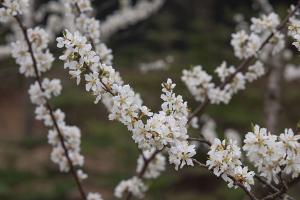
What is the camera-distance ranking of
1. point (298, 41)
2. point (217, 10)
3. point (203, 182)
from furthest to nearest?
point (217, 10) < point (203, 182) < point (298, 41)

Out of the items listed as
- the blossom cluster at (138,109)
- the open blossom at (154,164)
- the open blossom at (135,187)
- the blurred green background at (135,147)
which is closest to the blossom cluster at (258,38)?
the open blossom at (154,164)

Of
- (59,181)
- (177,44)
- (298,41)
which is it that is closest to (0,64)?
(177,44)

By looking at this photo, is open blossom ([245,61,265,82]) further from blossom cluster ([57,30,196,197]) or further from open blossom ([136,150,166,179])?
blossom cluster ([57,30,196,197])

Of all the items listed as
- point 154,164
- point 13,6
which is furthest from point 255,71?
point 13,6

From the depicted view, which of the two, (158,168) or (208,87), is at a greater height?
(208,87)

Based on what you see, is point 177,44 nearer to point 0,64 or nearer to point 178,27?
point 178,27

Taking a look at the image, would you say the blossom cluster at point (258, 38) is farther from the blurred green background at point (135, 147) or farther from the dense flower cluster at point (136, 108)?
the blurred green background at point (135, 147)

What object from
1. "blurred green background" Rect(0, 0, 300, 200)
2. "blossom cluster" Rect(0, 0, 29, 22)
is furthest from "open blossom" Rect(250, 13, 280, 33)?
"blurred green background" Rect(0, 0, 300, 200)
